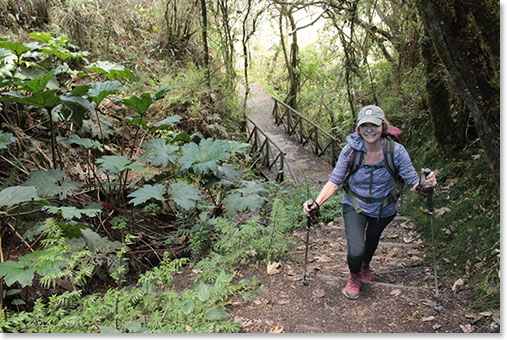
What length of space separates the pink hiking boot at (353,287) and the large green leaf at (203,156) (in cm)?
175

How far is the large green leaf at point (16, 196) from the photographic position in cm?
288

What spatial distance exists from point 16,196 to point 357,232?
282 cm

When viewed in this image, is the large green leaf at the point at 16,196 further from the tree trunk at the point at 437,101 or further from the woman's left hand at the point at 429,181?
the tree trunk at the point at 437,101

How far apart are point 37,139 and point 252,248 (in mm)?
3772

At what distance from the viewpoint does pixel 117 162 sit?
12.1ft

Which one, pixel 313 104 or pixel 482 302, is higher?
pixel 313 104

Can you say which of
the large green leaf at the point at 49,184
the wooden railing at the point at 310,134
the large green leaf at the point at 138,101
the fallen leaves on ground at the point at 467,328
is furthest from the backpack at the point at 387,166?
the wooden railing at the point at 310,134

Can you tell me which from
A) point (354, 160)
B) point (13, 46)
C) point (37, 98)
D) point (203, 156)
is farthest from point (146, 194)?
point (13, 46)

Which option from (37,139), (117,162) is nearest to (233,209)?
(117,162)

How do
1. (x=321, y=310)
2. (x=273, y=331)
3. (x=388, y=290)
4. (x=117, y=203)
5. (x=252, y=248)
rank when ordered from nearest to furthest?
(x=273, y=331) < (x=321, y=310) < (x=388, y=290) < (x=252, y=248) < (x=117, y=203)

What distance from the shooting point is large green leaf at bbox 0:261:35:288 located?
2.44 m

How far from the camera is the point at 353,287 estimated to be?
2945mm

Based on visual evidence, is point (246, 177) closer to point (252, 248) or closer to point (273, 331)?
point (252, 248)

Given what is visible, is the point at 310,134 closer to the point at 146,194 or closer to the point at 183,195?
the point at 183,195
